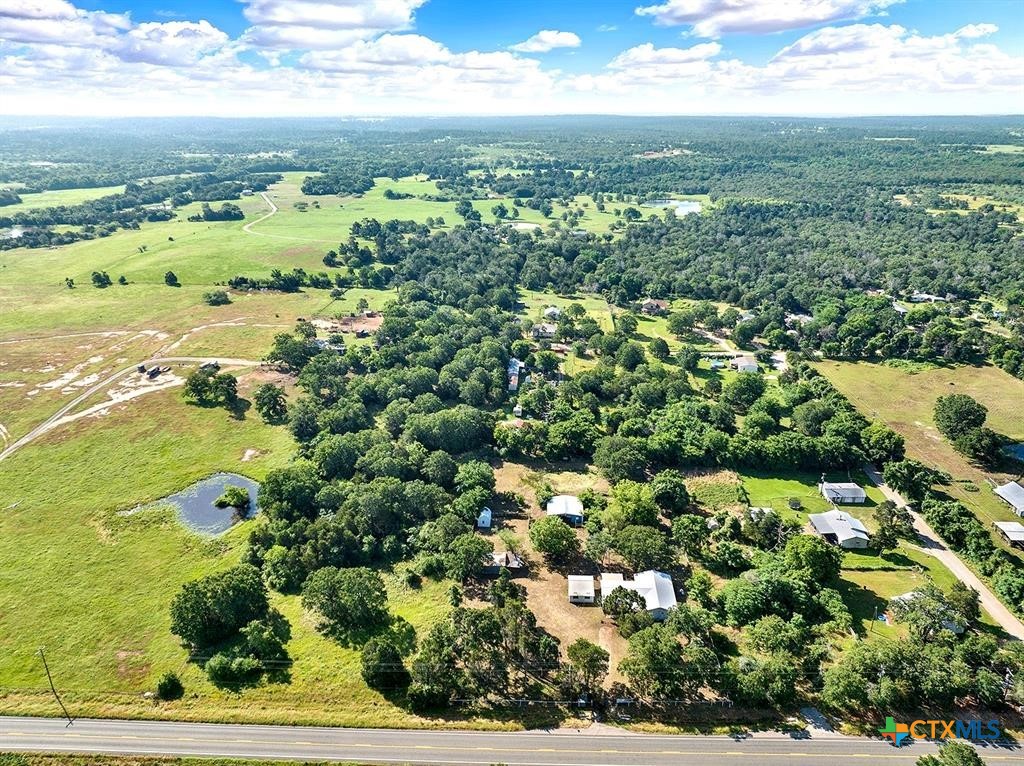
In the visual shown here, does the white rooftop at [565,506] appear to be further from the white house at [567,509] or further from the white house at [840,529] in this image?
the white house at [840,529]

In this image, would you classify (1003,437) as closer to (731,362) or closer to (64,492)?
(731,362)

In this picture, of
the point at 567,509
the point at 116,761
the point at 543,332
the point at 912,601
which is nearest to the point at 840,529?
the point at 912,601

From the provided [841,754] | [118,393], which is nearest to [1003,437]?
[841,754]

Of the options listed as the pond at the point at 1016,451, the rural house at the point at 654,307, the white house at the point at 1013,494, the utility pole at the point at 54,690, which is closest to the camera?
the utility pole at the point at 54,690

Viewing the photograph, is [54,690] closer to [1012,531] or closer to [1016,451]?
[1012,531]

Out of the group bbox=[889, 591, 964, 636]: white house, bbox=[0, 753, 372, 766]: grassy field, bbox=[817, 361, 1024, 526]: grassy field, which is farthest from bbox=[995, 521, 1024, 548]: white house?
bbox=[0, 753, 372, 766]: grassy field

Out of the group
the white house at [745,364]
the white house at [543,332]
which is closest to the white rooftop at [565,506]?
the white house at [745,364]
